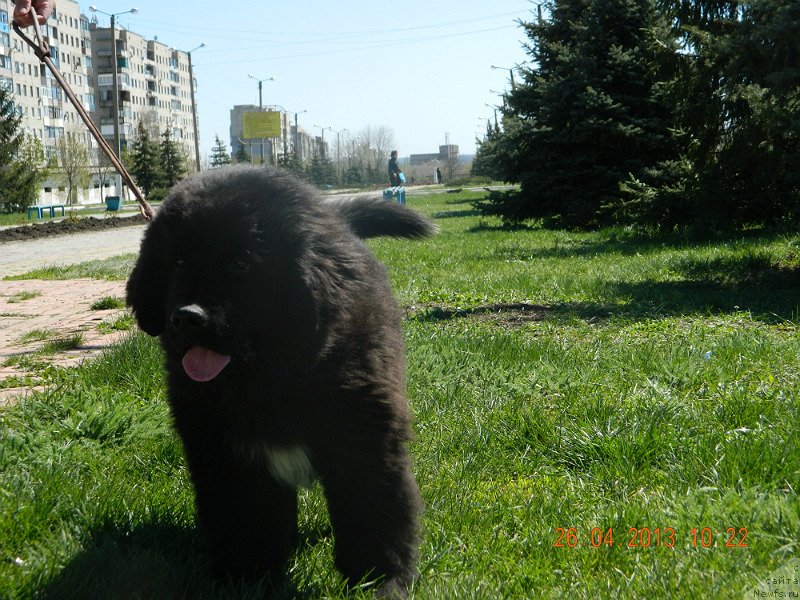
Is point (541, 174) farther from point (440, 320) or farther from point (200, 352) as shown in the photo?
point (200, 352)

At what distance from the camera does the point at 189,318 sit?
246 cm

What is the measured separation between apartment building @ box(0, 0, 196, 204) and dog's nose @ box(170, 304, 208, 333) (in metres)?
77.1

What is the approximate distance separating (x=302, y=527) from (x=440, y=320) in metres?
3.90

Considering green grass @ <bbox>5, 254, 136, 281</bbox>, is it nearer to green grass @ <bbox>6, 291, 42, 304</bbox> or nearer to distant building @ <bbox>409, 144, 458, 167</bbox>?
green grass @ <bbox>6, 291, 42, 304</bbox>

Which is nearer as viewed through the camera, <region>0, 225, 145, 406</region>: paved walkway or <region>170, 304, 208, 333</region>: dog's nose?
<region>170, 304, 208, 333</region>: dog's nose

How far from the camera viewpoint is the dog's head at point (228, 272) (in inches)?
101

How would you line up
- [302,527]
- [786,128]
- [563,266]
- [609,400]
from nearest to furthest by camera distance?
[302,527] < [609,400] < [786,128] < [563,266]

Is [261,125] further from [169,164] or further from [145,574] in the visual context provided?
[145,574]

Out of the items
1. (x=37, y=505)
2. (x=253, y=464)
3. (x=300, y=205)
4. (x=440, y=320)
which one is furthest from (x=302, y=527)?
(x=440, y=320)

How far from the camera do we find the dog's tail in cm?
378

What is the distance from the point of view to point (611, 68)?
1595 centimetres

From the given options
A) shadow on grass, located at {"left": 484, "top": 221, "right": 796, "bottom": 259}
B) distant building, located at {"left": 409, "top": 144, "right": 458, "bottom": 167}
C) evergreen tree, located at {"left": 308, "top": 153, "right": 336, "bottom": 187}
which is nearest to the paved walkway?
shadow on grass, located at {"left": 484, "top": 221, "right": 796, "bottom": 259}

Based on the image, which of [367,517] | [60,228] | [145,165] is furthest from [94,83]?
[367,517]

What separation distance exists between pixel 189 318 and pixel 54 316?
6.24 metres
